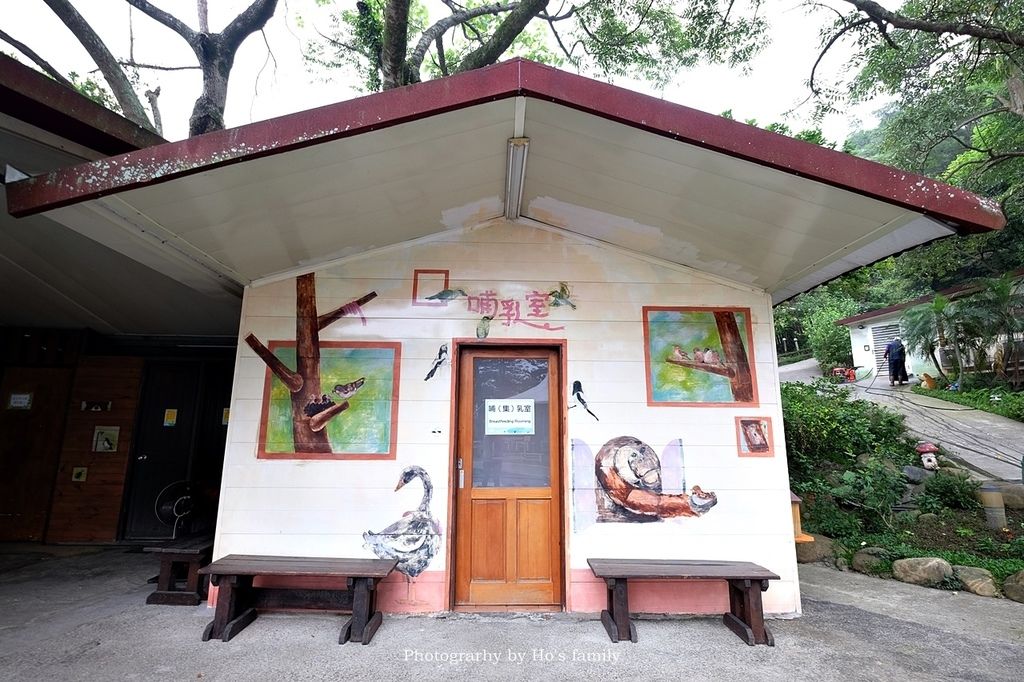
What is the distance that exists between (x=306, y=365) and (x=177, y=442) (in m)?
3.14

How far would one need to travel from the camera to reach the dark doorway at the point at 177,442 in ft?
17.1

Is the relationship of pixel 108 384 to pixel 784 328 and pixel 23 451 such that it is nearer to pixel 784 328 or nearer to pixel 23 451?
pixel 23 451

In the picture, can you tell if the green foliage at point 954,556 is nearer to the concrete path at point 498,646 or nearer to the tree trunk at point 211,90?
the concrete path at point 498,646

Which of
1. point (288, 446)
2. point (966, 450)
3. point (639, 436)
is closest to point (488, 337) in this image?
point (639, 436)

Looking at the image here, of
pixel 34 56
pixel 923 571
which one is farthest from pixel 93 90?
pixel 923 571

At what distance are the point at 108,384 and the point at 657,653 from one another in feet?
20.4

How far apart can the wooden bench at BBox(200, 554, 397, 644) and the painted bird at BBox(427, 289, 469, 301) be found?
1883 mm

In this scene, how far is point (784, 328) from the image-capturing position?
73.5 ft

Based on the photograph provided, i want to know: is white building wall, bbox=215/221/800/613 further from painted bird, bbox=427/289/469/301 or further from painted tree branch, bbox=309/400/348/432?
painted tree branch, bbox=309/400/348/432

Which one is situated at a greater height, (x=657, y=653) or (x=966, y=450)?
(x=966, y=450)

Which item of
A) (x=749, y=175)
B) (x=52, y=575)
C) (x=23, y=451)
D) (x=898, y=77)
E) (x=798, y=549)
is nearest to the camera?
(x=749, y=175)

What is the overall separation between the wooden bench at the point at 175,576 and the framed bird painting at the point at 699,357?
347cm

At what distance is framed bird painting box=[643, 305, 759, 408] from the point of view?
3627mm

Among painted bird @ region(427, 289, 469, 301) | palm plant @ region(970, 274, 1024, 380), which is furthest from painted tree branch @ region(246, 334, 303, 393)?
palm plant @ region(970, 274, 1024, 380)
